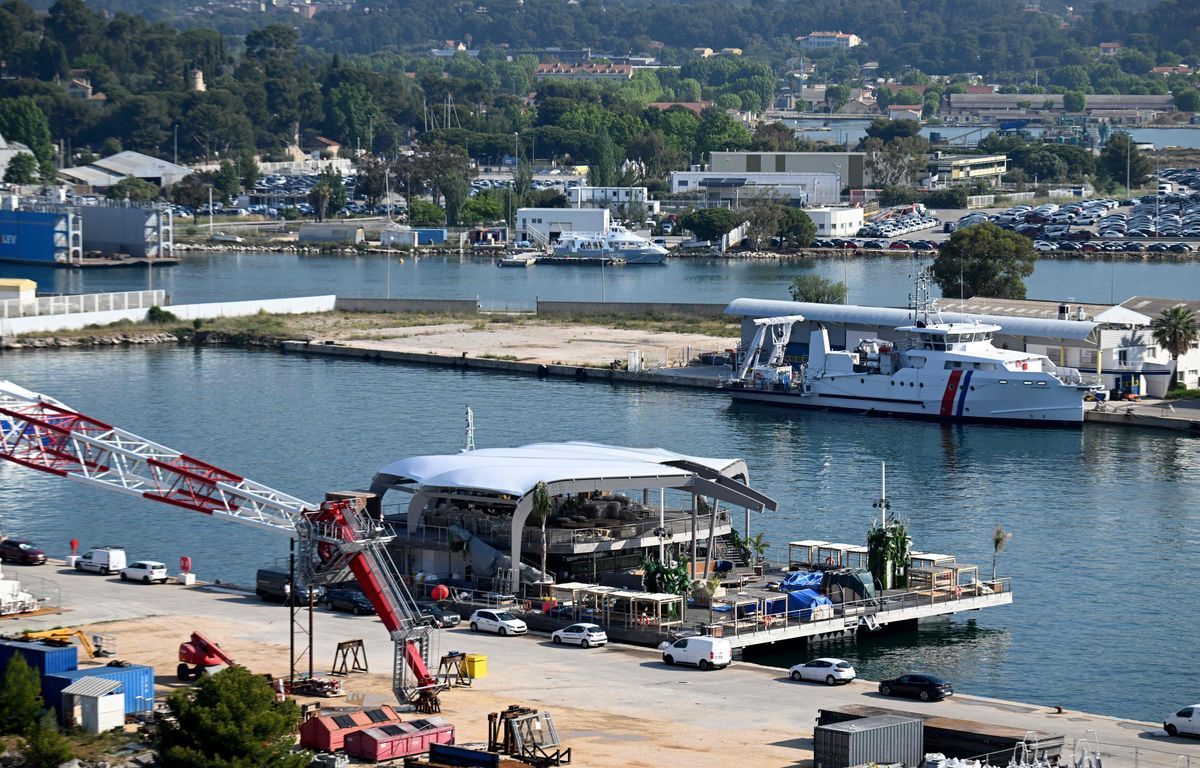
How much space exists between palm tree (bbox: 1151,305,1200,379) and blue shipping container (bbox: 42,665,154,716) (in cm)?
4077

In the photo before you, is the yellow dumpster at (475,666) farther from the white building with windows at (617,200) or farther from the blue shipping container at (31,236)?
the white building with windows at (617,200)

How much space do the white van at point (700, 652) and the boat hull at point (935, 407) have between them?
29575 millimetres

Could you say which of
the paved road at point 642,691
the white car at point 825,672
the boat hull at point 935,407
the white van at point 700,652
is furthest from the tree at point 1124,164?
the white car at point 825,672

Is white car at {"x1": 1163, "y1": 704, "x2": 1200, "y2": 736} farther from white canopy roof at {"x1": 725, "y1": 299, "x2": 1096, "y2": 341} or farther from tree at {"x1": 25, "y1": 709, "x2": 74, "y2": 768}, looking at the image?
white canopy roof at {"x1": 725, "y1": 299, "x2": 1096, "y2": 341}

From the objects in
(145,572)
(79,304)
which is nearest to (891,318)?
(79,304)

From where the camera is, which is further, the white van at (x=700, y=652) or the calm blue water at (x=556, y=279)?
the calm blue water at (x=556, y=279)

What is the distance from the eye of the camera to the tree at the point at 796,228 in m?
123

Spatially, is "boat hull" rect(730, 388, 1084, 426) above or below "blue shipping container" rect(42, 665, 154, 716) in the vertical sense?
above

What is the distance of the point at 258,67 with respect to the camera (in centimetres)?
19712

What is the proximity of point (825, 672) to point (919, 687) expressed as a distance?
161 centimetres

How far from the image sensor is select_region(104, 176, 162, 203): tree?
138750 millimetres

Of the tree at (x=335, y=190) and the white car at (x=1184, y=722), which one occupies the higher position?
the tree at (x=335, y=190)

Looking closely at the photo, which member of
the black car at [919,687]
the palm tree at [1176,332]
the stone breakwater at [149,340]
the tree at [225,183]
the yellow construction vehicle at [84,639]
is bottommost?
the black car at [919,687]

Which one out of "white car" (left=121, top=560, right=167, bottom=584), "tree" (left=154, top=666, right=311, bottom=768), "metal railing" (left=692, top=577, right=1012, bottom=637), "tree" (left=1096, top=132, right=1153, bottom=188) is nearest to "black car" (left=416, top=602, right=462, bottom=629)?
"metal railing" (left=692, top=577, right=1012, bottom=637)
